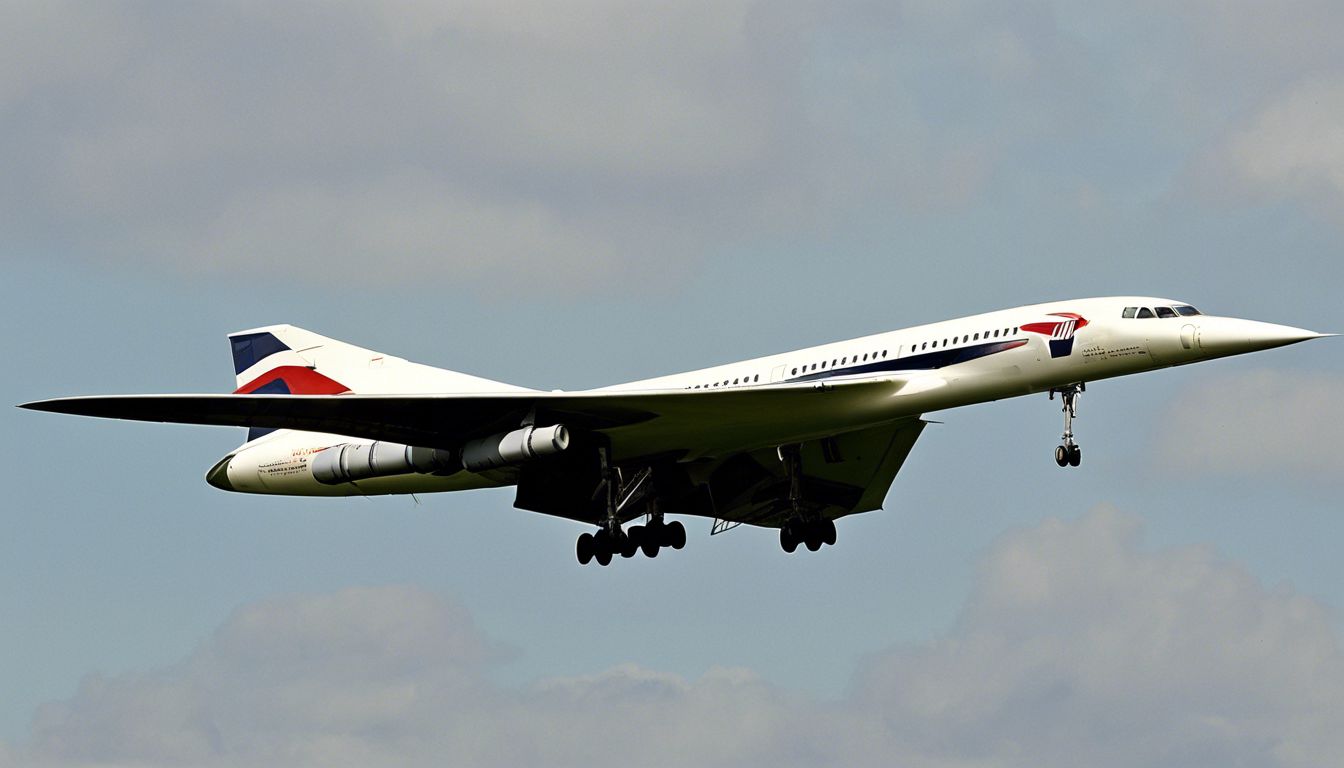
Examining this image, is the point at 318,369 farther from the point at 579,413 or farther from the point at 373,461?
the point at 579,413

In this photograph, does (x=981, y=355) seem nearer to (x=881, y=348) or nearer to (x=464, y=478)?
(x=881, y=348)

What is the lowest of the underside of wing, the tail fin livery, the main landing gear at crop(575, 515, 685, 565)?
the main landing gear at crop(575, 515, 685, 565)

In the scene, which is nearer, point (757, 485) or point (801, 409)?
point (801, 409)

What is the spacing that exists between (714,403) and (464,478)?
6889 millimetres

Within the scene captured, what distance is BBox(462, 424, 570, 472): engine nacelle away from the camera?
126 feet

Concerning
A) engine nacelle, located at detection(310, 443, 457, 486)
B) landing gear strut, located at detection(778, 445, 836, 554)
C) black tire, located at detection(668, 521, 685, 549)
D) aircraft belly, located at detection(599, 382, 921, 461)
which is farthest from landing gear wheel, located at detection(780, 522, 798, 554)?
engine nacelle, located at detection(310, 443, 457, 486)

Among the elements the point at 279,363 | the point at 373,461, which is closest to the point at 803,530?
the point at 373,461

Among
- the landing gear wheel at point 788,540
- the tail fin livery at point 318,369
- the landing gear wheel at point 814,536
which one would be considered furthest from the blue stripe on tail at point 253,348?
the landing gear wheel at point 814,536

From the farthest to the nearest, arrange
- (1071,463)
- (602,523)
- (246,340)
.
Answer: (246,340), (602,523), (1071,463)

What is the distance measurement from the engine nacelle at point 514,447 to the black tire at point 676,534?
414 cm

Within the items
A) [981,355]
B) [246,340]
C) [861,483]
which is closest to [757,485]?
[861,483]

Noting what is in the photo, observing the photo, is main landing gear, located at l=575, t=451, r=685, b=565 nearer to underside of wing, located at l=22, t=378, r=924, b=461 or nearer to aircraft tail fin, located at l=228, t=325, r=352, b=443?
underside of wing, located at l=22, t=378, r=924, b=461

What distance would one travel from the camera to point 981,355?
119ft

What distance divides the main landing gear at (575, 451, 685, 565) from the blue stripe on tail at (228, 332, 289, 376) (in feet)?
29.2
